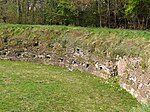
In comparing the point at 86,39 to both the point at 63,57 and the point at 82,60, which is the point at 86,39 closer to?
the point at 82,60

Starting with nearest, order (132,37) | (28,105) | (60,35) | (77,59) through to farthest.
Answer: (28,105) → (132,37) → (77,59) → (60,35)

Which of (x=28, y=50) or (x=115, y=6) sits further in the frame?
(x=115, y=6)

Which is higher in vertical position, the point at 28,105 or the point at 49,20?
the point at 49,20

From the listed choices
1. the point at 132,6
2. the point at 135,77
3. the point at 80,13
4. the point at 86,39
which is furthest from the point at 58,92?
the point at 80,13

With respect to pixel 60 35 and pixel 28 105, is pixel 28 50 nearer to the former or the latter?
pixel 60 35

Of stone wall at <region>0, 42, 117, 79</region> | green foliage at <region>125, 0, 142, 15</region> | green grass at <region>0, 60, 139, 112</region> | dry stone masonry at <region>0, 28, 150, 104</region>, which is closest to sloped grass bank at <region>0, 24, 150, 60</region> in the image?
dry stone masonry at <region>0, 28, 150, 104</region>

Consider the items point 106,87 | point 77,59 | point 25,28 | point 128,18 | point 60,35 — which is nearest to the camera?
point 106,87

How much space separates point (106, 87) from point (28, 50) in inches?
285

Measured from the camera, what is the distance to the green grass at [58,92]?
1032 cm

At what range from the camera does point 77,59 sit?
663 inches

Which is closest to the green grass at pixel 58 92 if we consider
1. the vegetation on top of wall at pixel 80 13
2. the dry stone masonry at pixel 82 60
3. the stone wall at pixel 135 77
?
the stone wall at pixel 135 77

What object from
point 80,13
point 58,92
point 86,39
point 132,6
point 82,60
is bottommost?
point 58,92

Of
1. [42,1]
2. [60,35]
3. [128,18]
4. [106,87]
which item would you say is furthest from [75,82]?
[42,1]

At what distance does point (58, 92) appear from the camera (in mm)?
12008
